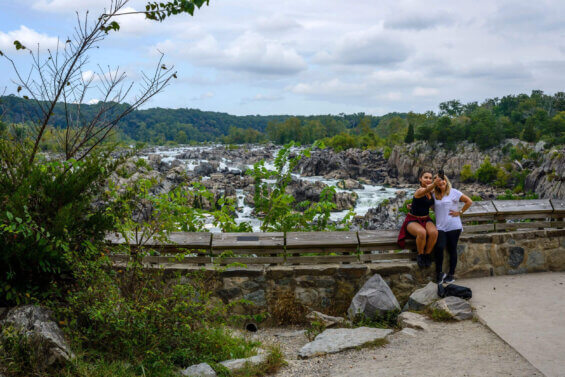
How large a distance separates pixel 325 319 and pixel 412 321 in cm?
100

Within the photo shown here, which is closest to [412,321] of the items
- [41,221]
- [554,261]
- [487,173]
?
[554,261]

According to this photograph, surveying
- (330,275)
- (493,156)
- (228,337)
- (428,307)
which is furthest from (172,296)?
(493,156)

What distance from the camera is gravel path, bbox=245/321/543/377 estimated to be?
4211mm

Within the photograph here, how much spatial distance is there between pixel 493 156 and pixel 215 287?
9433 cm

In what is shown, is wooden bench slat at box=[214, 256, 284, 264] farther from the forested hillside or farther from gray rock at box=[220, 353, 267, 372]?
the forested hillside

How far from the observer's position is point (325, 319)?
5727mm

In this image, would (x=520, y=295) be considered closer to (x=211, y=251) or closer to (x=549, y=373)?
(x=549, y=373)

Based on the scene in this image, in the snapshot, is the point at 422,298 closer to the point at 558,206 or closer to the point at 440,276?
the point at 440,276

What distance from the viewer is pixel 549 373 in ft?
13.4

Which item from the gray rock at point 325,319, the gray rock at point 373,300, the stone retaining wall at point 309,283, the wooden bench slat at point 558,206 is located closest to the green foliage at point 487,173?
the wooden bench slat at point 558,206

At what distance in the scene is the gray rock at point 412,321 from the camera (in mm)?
5246


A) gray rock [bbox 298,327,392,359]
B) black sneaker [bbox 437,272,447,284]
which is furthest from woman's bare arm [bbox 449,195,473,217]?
gray rock [bbox 298,327,392,359]

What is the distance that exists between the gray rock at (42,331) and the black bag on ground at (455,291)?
4.08 meters

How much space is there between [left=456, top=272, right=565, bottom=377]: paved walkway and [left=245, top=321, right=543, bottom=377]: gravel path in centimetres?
14
